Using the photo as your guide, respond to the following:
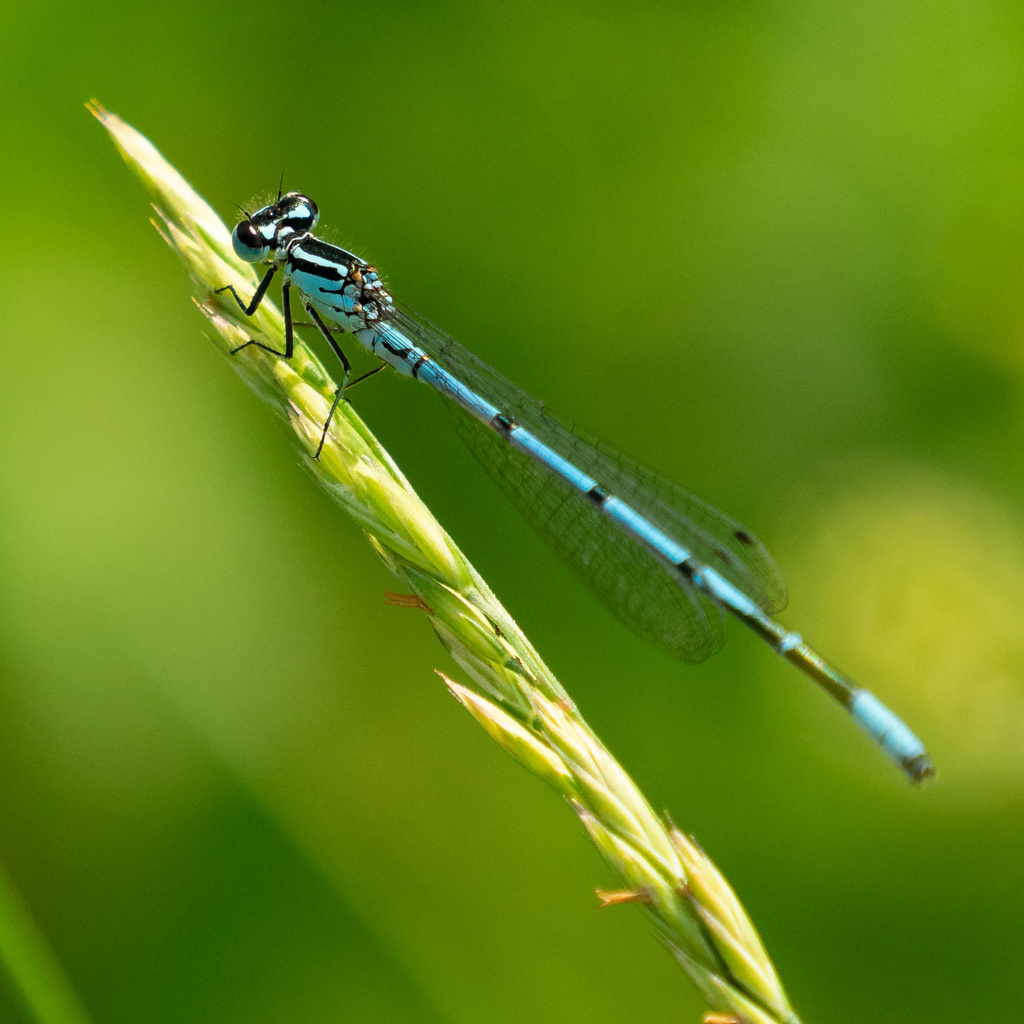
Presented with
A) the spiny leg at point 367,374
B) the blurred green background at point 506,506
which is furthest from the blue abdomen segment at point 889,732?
the spiny leg at point 367,374

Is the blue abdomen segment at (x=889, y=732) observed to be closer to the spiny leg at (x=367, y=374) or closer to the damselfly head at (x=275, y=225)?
the spiny leg at (x=367, y=374)

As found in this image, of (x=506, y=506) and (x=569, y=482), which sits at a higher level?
(x=506, y=506)

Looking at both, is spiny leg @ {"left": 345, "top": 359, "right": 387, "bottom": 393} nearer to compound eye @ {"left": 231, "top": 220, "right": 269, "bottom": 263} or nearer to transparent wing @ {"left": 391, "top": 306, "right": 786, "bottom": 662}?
transparent wing @ {"left": 391, "top": 306, "right": 786, "bottom": 662}

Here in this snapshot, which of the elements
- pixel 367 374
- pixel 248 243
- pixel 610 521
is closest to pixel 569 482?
pixel 610 521

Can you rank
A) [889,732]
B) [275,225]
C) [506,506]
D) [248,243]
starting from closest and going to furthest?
[889,732]
[248,243]
[275,225]
[506,506]

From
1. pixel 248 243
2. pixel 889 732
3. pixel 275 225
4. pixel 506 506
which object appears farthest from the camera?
pixel 506 506

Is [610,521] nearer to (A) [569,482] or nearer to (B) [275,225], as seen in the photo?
(A) [569,482]

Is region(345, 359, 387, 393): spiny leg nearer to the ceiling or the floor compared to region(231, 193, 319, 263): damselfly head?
nearer to the floor

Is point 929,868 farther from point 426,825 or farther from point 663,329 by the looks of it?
point 663,329

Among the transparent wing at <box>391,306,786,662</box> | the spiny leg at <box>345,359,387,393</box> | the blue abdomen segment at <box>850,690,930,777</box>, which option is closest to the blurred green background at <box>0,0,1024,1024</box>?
the spiny leg at <box>345,359,387,393</box>
